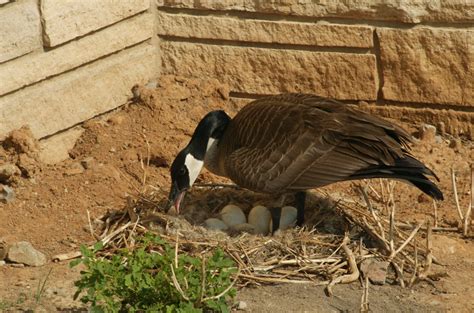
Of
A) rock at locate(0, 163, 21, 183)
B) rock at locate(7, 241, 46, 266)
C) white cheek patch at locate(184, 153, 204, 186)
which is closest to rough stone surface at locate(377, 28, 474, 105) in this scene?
white cheek patch at locate(184, 153, 204, 186)

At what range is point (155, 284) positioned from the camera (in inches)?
216

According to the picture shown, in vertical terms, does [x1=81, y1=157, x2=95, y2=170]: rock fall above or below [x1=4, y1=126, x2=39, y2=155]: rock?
below

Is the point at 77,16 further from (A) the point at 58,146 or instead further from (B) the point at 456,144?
(B) the point at 456,144

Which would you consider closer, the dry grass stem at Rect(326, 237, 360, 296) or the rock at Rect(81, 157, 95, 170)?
the dry grass stem at Rect(326, 237, 360, 296)

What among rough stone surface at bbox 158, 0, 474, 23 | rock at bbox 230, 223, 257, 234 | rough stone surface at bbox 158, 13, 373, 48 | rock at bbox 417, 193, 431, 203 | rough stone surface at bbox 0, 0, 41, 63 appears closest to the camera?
rock at bbox 230, 223, 257, 234

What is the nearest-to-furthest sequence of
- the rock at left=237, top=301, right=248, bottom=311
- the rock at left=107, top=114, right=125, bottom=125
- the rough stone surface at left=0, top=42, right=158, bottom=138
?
the rock at left=237, top=301, right=248, bottom=311, the rough stone surface at left=0, top=42, right=158, bottom=138, the rock at left=107, top=114, right=125, bottom=125

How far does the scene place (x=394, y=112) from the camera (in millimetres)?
8375

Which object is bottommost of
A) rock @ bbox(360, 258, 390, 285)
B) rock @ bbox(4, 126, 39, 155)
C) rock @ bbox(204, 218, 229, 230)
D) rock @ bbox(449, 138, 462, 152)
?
rock @ bbox(449, 138, 462, 152)

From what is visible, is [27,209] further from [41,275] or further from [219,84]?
[219,84]

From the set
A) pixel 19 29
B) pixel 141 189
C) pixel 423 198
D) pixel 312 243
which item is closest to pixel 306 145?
pixel 312 243

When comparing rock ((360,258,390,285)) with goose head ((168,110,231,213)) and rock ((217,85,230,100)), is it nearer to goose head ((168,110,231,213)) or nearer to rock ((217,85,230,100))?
goose head ((168,110,231,213))

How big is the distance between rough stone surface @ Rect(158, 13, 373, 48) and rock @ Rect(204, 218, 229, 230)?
1917 mm

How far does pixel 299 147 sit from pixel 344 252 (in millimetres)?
704

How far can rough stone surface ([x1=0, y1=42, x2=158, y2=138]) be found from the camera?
7.52m
